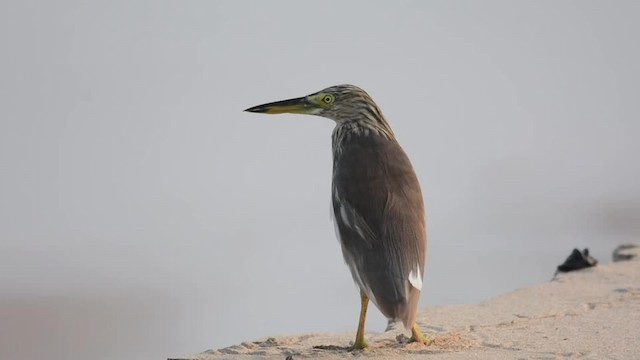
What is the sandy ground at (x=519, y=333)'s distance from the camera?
575 cm

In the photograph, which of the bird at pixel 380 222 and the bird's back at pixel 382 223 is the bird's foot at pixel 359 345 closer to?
the bird at pixel 380 222

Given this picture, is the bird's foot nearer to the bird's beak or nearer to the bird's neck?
the bird's neck

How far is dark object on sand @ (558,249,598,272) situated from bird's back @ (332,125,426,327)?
3239 millimetres

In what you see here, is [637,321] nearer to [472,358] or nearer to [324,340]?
[472,358]

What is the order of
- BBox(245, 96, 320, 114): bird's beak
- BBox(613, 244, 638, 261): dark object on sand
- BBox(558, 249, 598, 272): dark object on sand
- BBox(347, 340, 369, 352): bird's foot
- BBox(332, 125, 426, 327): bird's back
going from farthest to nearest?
BBox(613, 244, 638, 261): dark object on sand, BBox(558, 249, 598, 272): dark object on sand, BBox(245, 96, 320, 114): bird's beak, BBox(347, 340, 369, 352): bird's foot, BBox(332, 125, 426, 327): bird's back

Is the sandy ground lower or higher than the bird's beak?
lower

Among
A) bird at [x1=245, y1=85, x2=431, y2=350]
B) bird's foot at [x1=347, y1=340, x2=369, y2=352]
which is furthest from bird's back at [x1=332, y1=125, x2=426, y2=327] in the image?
bird's foot at [x1=347, y1=340, x2=369, y2=352]

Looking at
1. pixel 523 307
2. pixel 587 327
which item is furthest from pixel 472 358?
pixel 523 307

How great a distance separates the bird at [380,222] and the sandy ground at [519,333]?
0.83 ft

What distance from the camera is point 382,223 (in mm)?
5910

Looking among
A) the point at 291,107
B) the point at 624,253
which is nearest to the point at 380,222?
the point at 291,107

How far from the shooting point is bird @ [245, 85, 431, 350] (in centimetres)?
568

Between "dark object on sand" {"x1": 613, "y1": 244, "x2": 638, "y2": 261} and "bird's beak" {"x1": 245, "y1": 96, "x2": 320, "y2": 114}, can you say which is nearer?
"bird's beak" {"x1": 245, "y1": 96, "x2": 320, "y2": 114}

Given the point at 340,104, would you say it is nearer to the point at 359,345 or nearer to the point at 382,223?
the point at 382,223
